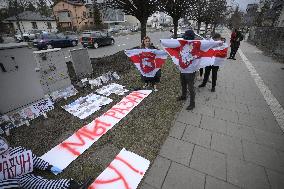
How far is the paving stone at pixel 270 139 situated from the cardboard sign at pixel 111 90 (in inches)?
162

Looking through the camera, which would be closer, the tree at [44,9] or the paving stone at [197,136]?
the paving stone at [197,136]

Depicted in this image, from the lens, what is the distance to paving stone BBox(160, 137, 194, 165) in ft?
12.4

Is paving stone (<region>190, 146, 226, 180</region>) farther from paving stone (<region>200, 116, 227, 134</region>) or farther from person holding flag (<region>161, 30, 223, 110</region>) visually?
person holding flag (<region>161, 30, 223, 110</region>)

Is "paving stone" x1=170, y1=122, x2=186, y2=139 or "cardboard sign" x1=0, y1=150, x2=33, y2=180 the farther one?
"paving stone" x1=170, y1=122, x2=186, y2=139

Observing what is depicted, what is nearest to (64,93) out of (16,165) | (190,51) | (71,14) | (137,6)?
(16,165)

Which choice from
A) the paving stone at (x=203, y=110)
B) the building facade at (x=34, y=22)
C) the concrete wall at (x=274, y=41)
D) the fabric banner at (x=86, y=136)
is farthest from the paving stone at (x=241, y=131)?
the building facade at (x=34, y=22)

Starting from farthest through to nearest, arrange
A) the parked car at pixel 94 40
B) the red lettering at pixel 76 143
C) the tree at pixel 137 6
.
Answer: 1. the parked car at pixel 94 40
2. the tree at pixel 137 6
3. the red lettering at pixel 76 143

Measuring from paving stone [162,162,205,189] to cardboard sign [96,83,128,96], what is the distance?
358 cm

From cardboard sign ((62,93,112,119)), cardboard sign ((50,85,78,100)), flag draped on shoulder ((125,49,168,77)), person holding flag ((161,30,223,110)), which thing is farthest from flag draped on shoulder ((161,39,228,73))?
cardboard sign ((50,85,78,100))

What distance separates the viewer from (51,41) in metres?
18.9

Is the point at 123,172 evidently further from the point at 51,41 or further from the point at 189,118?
the point at 51,41

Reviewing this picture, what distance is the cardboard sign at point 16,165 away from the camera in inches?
115

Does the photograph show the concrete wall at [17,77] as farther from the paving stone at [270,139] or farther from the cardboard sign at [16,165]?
the paving stone at [270,139]

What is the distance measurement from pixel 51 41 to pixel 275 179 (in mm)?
20342
